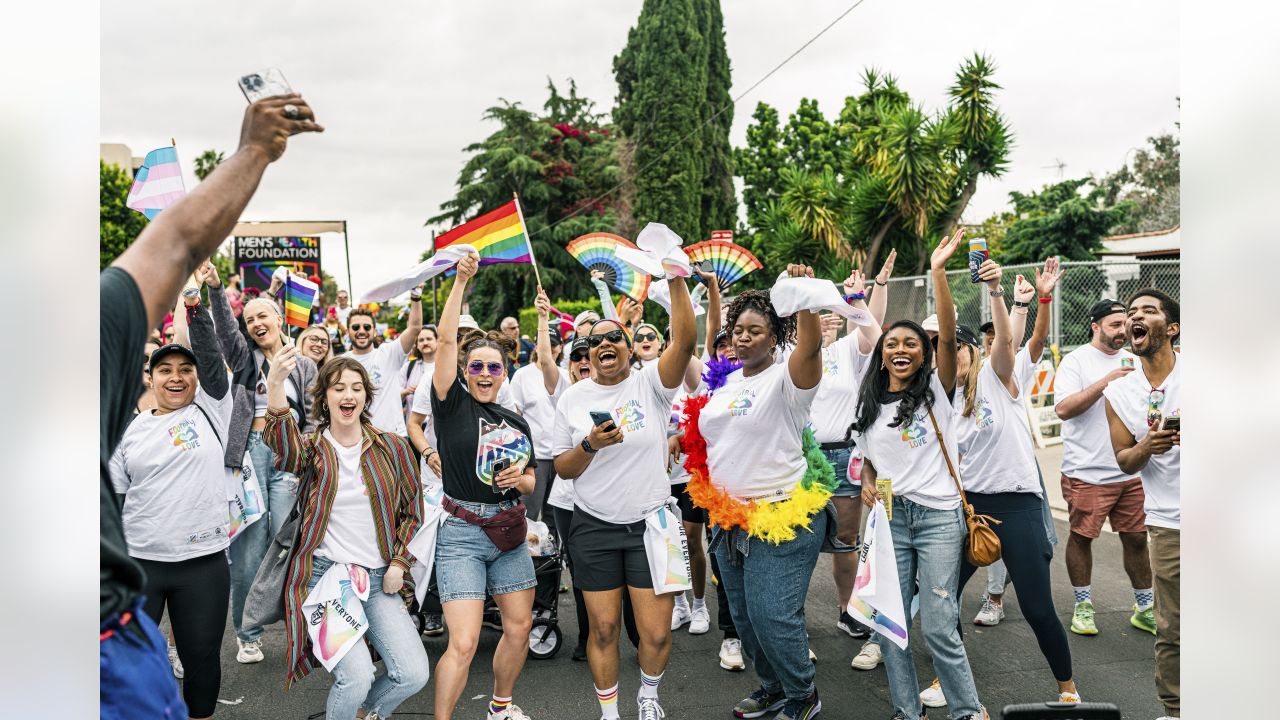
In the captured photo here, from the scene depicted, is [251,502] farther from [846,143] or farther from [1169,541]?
[846,143]

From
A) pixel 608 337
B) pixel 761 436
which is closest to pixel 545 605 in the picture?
pixel 608 337

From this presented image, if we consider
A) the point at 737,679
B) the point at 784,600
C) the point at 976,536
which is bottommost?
the point at 737,679

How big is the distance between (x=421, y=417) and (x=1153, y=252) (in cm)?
2170

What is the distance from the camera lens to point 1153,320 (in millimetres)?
4406

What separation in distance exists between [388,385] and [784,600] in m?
4.15

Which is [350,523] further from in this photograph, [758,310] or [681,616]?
[681,616]

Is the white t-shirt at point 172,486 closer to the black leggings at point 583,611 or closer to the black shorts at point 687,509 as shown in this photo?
the black leggings at point 583,611

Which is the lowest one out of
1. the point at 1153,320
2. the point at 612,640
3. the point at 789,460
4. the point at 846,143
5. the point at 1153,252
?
the point at 612,640

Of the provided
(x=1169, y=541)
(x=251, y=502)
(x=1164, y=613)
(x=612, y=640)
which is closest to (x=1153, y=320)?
(x=1169, y=541)

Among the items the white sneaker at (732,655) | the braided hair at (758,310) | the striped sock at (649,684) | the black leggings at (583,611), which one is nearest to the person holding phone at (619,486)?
the striped sock at (649,684)

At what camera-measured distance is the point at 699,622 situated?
632 cm

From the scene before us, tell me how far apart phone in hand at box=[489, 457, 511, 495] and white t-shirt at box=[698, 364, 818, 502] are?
1.05 meters

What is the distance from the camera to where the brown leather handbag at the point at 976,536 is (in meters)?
4.30

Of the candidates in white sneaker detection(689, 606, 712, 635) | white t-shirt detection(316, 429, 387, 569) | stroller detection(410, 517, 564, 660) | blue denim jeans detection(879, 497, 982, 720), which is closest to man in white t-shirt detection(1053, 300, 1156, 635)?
blue denim jeans detection(879, 497, 982, 720)
